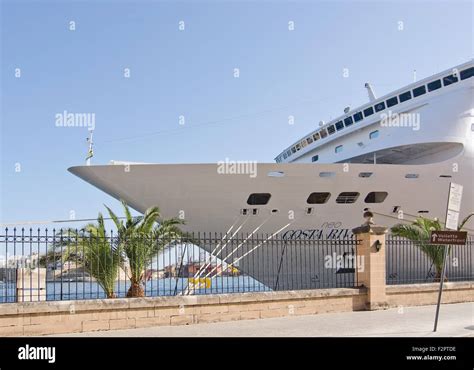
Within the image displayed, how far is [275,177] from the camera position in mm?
16859

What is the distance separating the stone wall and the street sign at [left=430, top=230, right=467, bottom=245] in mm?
3012

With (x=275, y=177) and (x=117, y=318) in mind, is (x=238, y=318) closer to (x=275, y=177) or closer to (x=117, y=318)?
(x=117, y=318)

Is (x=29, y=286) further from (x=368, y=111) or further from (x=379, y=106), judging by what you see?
(x=379, y=106)

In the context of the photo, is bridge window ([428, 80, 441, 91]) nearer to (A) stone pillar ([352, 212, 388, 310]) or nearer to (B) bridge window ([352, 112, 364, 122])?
(B) bridge window ([352, 112, 364, 122])

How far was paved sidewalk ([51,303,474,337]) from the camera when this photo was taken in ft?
28.9

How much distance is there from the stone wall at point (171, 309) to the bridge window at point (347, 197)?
5527 millimetres

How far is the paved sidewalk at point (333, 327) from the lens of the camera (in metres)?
8.80

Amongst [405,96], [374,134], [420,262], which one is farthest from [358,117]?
[420,262]

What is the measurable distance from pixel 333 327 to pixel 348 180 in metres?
8.75

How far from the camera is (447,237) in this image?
9.34m

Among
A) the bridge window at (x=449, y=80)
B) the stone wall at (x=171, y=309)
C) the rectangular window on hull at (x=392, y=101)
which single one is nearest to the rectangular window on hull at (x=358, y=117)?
the rectangular window on hull at (x=392, y=101)

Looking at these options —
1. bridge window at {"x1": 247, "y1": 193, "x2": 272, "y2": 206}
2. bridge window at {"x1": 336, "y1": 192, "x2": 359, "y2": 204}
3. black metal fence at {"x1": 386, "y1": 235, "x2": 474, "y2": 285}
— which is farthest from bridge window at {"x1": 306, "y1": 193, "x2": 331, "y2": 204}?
black metal fence at {"x1": 386, "y1": 235, "x2": 474, "y2": 285}
